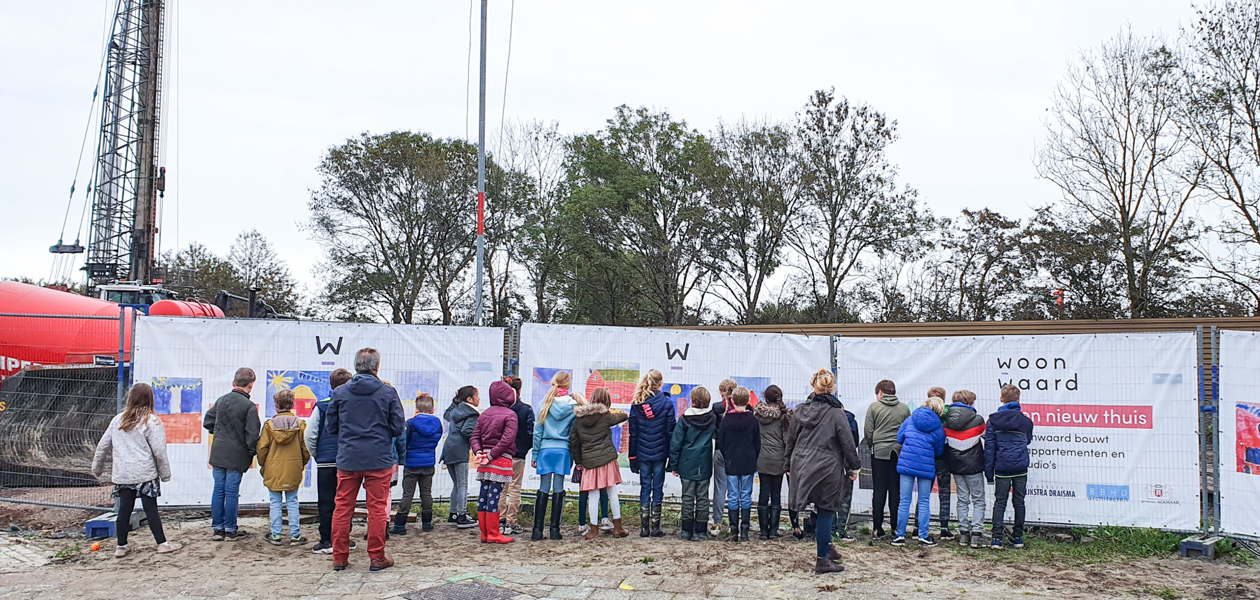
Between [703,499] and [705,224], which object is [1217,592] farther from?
[705,224]

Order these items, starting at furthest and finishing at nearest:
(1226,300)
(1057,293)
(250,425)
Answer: (1057,293), (1226,300), (250,425)

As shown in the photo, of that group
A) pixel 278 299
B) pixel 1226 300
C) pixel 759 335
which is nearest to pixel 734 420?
pixel 759 335

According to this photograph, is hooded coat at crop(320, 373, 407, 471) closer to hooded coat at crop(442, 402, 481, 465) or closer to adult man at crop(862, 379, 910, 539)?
hooded coat at crop(442, 402, 481, 465)

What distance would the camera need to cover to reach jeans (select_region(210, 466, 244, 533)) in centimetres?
770

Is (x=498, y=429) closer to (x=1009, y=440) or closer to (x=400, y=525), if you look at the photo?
(x=400, y=525)

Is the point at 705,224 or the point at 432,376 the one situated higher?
the point at 705,224

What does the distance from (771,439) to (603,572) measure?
2.31 meters

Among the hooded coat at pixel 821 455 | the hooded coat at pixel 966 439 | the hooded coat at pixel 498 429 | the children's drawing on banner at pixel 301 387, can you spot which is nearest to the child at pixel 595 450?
the hooded coat at pixel 498 429

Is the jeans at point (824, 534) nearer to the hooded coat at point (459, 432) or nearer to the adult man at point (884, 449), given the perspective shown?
the adult man at point (884, 449)

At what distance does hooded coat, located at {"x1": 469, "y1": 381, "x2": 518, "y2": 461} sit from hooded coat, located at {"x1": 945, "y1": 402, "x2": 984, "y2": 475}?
418cm

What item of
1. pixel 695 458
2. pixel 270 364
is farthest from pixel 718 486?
pixel 270 364

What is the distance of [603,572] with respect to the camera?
264 inches

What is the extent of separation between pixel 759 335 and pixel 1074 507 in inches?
140

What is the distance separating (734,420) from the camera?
805 cm
